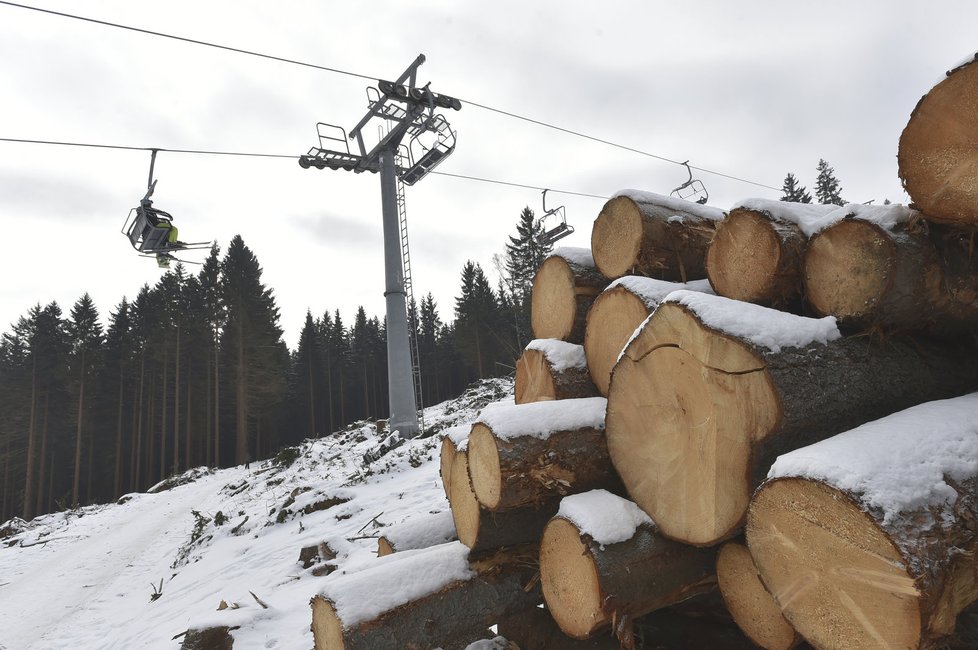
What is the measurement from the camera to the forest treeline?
3331 centimetres

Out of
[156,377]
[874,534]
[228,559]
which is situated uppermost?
[156,377]

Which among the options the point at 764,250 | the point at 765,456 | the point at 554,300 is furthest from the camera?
the point at 554,300

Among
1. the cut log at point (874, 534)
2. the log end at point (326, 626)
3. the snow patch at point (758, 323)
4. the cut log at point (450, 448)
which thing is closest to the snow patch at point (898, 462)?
the cut log at point (874, 534)

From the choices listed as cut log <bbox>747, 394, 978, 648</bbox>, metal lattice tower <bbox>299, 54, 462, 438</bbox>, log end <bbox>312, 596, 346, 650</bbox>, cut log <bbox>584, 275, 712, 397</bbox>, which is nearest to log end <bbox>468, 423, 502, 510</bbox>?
cut log <bbox>584, 275, 712, 397</bbox>

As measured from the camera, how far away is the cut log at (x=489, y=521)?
259 cm

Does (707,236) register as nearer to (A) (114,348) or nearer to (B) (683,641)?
(B) (683,641)

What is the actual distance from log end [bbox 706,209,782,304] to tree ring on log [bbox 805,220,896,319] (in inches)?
5.6

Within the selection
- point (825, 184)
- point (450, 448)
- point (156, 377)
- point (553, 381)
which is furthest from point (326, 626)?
point (825, 184)

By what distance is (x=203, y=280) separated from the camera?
126 ft

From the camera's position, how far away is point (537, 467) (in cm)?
239

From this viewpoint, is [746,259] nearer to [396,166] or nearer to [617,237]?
[617,237]

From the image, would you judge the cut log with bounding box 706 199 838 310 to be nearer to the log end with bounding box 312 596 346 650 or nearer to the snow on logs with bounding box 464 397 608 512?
the snow on logs with bounding box 464 397 608 512

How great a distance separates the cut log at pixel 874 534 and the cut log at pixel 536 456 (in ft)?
2.96

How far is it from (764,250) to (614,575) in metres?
1.53
